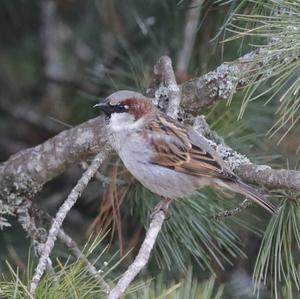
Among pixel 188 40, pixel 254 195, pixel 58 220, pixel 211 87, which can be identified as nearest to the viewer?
pixel 58 220

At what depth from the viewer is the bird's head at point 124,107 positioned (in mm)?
2711

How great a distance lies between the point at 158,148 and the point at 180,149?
81mm

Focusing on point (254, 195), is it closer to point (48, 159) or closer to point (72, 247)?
point (72, 247)

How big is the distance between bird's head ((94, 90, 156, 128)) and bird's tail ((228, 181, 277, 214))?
414 millimetres

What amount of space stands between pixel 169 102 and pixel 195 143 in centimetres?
16

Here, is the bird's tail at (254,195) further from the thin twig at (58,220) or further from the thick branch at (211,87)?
the thin twig at (58,220)

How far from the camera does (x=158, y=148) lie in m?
2.75

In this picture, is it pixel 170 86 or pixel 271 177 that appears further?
pixel 170 86

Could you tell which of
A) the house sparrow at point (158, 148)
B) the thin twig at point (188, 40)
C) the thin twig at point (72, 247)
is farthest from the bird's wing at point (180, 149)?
the thin twig at point (188, 40)

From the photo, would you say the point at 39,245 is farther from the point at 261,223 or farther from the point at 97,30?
the point at 97,30

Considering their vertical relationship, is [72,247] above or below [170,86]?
below

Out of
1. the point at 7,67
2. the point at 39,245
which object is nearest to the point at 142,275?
the point at 39,245

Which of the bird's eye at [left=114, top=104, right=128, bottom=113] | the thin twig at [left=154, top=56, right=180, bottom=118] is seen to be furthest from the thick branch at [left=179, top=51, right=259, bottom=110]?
the bird's eye at [left=114, top=104, right=128, bottom=113]

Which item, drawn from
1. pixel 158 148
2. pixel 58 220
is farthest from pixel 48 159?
pixel 58 220
